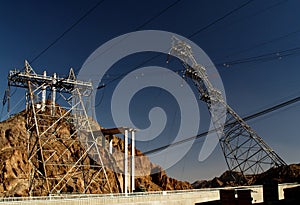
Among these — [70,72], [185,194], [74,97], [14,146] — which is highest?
[70,72]

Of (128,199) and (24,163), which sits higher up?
(24,163)

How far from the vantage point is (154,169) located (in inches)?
3927

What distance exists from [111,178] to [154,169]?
3498cm

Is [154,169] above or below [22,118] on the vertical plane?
below

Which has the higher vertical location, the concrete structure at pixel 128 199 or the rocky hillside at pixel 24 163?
the rocky hillside at pixel 24 163

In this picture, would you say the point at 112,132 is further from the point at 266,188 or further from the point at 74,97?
the point at 266,188

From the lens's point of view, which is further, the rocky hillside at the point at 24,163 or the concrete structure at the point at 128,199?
the rocky hillside at the point at 24,163

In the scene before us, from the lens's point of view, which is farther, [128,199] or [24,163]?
[24,163]

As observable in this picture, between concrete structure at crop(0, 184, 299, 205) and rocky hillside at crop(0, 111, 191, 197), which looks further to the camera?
rocky hillside at crop(0, 111, 191, 197)

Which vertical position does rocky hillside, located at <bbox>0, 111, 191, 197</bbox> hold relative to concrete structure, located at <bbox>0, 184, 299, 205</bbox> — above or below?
above

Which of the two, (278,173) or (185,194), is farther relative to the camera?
(278,173)

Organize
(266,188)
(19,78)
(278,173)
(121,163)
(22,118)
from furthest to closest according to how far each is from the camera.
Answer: (121,163) → (278,173) → (22,118) → (19,78) → (266,188)

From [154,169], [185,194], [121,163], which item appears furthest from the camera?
[154,169]

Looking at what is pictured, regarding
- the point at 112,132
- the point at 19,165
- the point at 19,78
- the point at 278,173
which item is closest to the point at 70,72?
the point at 19,78
